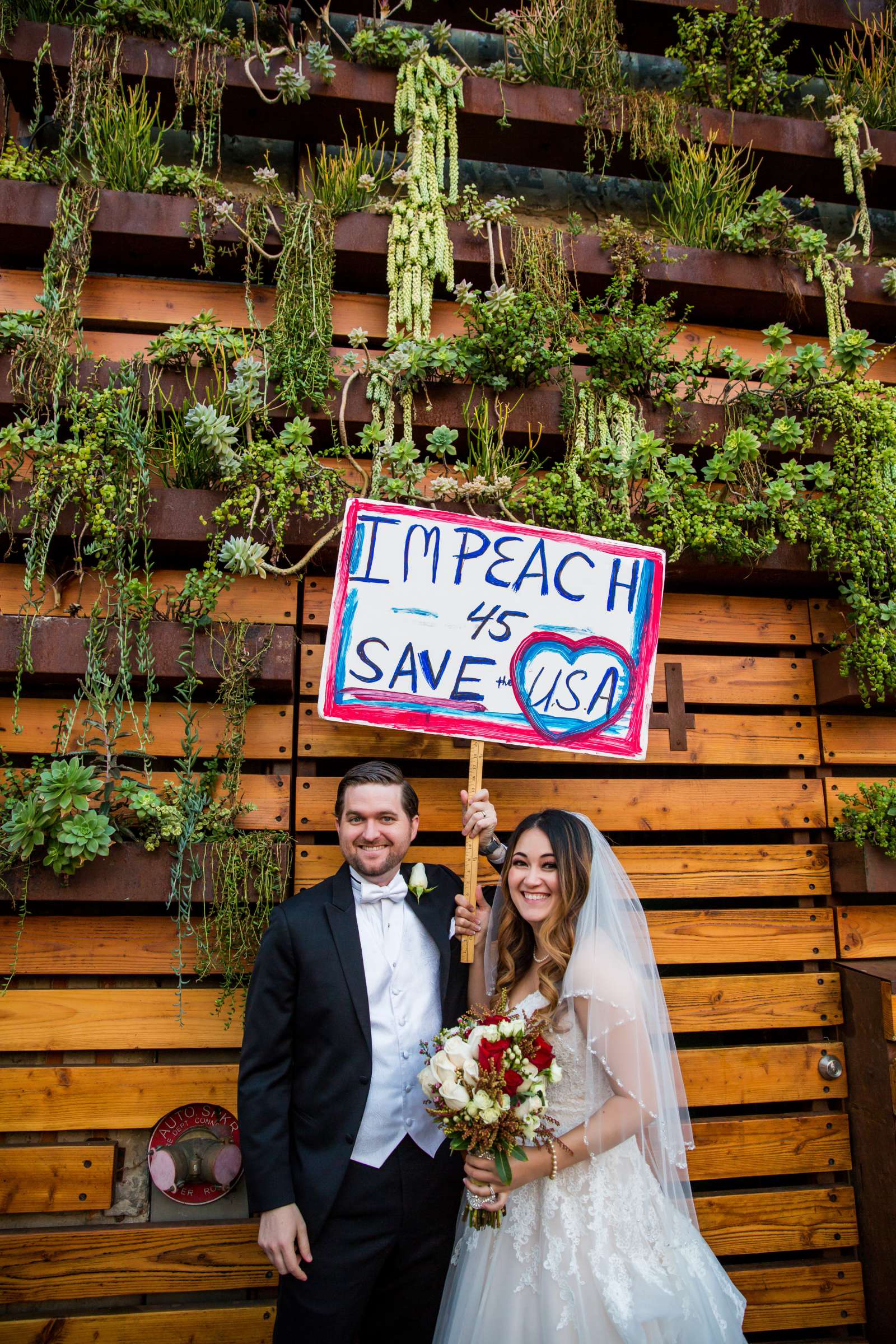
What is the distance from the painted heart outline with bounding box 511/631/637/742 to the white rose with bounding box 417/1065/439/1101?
1112mm

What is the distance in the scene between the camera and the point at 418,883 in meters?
2.65

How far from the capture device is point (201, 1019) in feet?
10.2

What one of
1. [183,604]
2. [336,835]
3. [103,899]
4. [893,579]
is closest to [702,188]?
[893,579]

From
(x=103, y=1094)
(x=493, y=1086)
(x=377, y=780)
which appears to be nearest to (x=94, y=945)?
(x=103, y=1094)

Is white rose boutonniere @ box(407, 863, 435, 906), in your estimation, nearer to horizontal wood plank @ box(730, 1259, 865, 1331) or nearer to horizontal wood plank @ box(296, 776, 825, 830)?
horizontal wood plank @ box(296, 776, 825, 830)

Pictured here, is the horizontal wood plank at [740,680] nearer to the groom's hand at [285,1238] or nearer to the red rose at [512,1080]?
the red rose at [512,1080]

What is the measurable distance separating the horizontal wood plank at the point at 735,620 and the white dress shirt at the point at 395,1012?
1.75m

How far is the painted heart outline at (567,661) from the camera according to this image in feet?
9.54

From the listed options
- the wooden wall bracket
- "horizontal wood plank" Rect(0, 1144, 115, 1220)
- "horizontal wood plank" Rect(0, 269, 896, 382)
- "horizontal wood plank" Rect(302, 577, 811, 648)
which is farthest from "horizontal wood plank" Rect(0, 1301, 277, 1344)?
"horizontal wood plank" Rect(0, 269, 896, 382)

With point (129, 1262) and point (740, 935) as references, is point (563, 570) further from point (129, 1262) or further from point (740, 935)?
point (129, 1262)

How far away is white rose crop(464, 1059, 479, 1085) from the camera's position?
6.81ft

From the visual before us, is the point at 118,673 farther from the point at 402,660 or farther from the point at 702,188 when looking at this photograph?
the point at 702,188

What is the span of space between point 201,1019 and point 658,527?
2448mm

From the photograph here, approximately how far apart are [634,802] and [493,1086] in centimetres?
167
